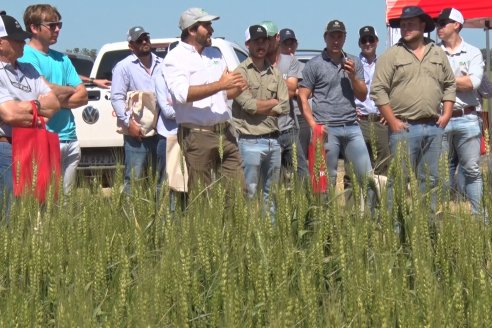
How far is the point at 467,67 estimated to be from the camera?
8.15 metres

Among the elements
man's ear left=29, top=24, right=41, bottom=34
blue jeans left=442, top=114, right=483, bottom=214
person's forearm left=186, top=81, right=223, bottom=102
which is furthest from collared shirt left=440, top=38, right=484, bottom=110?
man's ear left=29, top=24, right=41, bottom=34

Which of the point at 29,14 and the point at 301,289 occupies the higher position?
the point at 29,14

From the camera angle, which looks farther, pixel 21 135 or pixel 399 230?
pixel 21 135

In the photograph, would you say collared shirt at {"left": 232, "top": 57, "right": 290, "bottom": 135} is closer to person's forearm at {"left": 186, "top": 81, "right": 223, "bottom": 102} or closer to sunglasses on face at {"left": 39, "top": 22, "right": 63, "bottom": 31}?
person's forearm at {"left": 186, "top": 81, "right": 223, "bottom": 102}

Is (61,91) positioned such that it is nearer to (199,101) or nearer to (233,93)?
(199,101)

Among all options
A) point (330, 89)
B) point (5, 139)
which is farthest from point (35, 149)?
point (330, 89)

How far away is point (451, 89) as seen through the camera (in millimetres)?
7359

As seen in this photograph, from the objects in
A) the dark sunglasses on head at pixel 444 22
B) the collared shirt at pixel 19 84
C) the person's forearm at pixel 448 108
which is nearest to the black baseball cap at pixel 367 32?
the dark sunglasses on head at pixel 444 22

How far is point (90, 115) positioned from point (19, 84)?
5.01 metres

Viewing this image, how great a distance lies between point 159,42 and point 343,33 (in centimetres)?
416

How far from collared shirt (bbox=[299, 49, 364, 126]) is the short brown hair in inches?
79.9

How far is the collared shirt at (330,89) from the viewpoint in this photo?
26.1 feet

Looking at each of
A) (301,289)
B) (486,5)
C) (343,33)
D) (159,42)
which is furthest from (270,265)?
(159,42)

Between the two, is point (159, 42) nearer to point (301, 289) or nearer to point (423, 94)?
point (423, 94)
